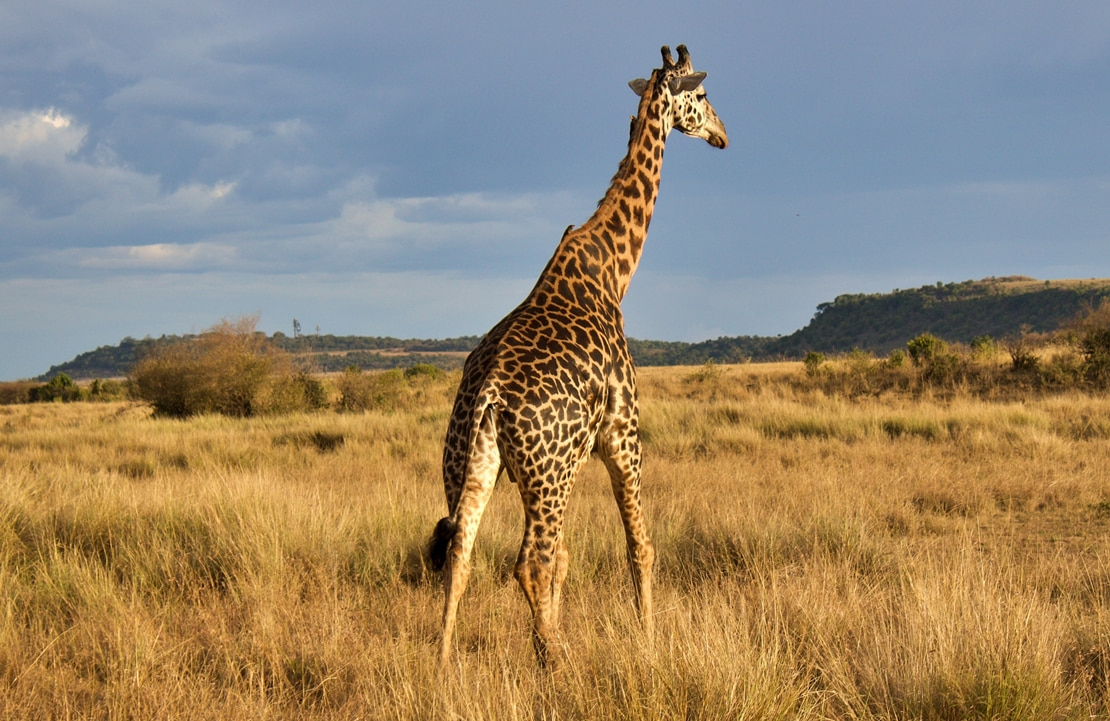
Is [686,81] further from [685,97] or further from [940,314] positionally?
[940,314]

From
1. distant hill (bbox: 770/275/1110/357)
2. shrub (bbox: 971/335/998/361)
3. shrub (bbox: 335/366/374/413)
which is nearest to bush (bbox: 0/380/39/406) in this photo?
shrub (bbox: 335/366/374/413)

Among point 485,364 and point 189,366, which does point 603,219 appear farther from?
point 189,366

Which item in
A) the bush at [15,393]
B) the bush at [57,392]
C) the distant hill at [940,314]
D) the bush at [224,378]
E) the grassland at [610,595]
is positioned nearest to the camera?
the grassland at [610,595]

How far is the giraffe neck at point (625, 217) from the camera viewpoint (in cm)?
446

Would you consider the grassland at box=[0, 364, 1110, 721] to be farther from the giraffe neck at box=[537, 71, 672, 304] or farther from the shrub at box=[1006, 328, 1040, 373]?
the shrub at box=[1006, 328, 1040, 373]

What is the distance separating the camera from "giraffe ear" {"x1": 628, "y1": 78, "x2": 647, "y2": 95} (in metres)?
5.38

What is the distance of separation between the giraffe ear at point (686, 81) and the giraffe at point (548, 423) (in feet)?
4.09

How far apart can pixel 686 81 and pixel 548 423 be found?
293 centimetres

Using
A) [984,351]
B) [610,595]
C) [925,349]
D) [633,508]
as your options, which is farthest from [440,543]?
[925,349]

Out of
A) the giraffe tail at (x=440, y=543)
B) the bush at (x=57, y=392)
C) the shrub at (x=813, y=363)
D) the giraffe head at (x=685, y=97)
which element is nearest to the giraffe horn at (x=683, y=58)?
the giraffe head at (x=685, y=97)

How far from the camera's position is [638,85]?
5426 millimetres

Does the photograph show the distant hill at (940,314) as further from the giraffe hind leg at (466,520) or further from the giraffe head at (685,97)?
the giraffe hind leg at (466,520)

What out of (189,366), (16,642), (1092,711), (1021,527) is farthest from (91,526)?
(189,366)

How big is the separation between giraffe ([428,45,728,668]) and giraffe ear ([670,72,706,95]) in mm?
1246
